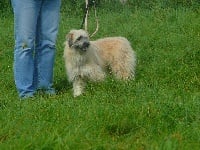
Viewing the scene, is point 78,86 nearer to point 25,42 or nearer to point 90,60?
point 90,60

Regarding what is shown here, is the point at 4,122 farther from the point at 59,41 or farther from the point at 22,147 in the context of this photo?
the point at 59,41

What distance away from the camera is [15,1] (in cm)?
716

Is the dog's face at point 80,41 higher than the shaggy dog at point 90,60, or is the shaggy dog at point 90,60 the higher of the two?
the dog's face at point 80,41

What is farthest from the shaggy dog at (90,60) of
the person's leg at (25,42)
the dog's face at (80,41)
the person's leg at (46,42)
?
the person's leg at (25,42)

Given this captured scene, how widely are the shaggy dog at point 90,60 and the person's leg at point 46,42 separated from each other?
360mm

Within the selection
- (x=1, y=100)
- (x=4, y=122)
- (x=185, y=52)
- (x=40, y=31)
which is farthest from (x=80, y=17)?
(x=4, y=122)

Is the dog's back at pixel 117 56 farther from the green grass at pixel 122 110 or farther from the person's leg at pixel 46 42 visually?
the person's leg at pixel 46 42

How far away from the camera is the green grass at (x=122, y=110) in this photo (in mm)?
4766

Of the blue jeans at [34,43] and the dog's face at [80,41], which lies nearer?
the blue jeans at [34,43]

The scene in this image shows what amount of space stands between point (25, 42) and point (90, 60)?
3.37 ft

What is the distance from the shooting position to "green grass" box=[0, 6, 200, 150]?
15.6ft

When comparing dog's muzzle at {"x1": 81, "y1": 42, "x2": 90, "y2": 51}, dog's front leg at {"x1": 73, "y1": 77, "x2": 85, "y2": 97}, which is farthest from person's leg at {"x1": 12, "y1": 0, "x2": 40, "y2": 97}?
dog's muzzle at {"x1": 81, "y1": 42, "x2": 90, "y2": 51}

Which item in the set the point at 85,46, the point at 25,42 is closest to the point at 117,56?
the point at 85,46

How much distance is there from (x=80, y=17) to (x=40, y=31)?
696 cm
